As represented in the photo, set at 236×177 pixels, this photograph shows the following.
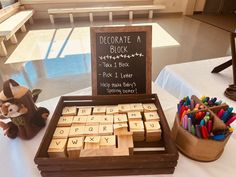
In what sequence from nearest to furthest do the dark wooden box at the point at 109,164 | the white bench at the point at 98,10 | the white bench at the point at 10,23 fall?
the dark wooden box at the point at 109,164
the white bench at the point at 10,23
the white bench at the point at 98,10

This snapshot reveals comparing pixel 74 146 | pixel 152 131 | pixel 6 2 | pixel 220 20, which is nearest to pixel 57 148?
pixel 74 146

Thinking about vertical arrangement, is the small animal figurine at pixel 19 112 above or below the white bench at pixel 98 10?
above

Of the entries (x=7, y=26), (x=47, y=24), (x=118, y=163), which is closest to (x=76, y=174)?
(x=118, y=163)

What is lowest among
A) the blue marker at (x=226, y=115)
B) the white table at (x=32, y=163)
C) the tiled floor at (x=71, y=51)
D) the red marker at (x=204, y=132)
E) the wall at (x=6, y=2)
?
the tiled floor at (x=71, y=51)

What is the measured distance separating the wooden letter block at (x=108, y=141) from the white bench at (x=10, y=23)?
3019 mm

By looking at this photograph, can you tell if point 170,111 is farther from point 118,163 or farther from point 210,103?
point 118,163

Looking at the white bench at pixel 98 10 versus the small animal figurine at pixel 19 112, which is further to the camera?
the white bench at pixel 98 10

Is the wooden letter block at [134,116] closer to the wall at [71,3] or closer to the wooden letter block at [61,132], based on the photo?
the wooden letter block at [61,132]

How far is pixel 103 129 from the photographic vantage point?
0.53 metres

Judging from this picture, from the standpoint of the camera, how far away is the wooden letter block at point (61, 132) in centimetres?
52

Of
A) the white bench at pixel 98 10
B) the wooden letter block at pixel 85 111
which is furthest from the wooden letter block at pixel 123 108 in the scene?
the white bench at pixel 98 10

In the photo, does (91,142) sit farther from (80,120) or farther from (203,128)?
(203,128)

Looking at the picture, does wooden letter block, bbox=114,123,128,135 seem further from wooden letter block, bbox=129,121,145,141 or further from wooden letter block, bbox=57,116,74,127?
wooden letter block, bbox=57,116,74,127

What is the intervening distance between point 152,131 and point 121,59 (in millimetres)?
304
